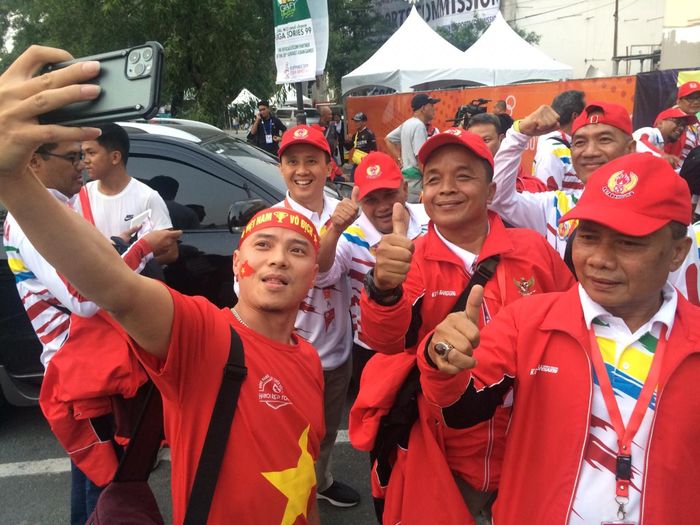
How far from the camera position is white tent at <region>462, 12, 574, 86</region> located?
643 inches

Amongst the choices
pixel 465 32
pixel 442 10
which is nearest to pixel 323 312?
pixel 465 32

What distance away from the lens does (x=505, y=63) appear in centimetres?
1673

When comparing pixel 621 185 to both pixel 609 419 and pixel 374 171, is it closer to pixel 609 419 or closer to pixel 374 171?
pixel 609 419

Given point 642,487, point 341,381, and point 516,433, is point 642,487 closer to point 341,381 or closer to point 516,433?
point 516,433

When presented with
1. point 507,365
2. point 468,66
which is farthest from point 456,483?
point 468,66

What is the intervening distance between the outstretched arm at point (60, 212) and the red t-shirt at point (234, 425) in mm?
82

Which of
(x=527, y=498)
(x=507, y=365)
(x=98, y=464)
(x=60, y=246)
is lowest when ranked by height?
(x=98, y=464)

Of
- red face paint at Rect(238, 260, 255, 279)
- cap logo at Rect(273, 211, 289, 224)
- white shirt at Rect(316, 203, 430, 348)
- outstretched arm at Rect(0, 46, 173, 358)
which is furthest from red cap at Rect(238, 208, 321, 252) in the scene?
white shirt at Rect(316, 203, 430, 348)

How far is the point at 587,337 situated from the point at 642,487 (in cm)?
38

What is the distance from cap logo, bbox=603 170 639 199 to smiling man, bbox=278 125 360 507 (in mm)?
1473

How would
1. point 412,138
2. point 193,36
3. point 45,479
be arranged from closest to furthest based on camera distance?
point 45,479 < point 412,138 < point 193,36

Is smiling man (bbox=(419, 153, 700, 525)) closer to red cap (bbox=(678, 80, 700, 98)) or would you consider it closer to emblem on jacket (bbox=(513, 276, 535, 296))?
emblem on jacket (bbox=(513, 276, 535, 296))

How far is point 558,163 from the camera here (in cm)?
386

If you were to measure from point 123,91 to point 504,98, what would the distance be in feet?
42.6
